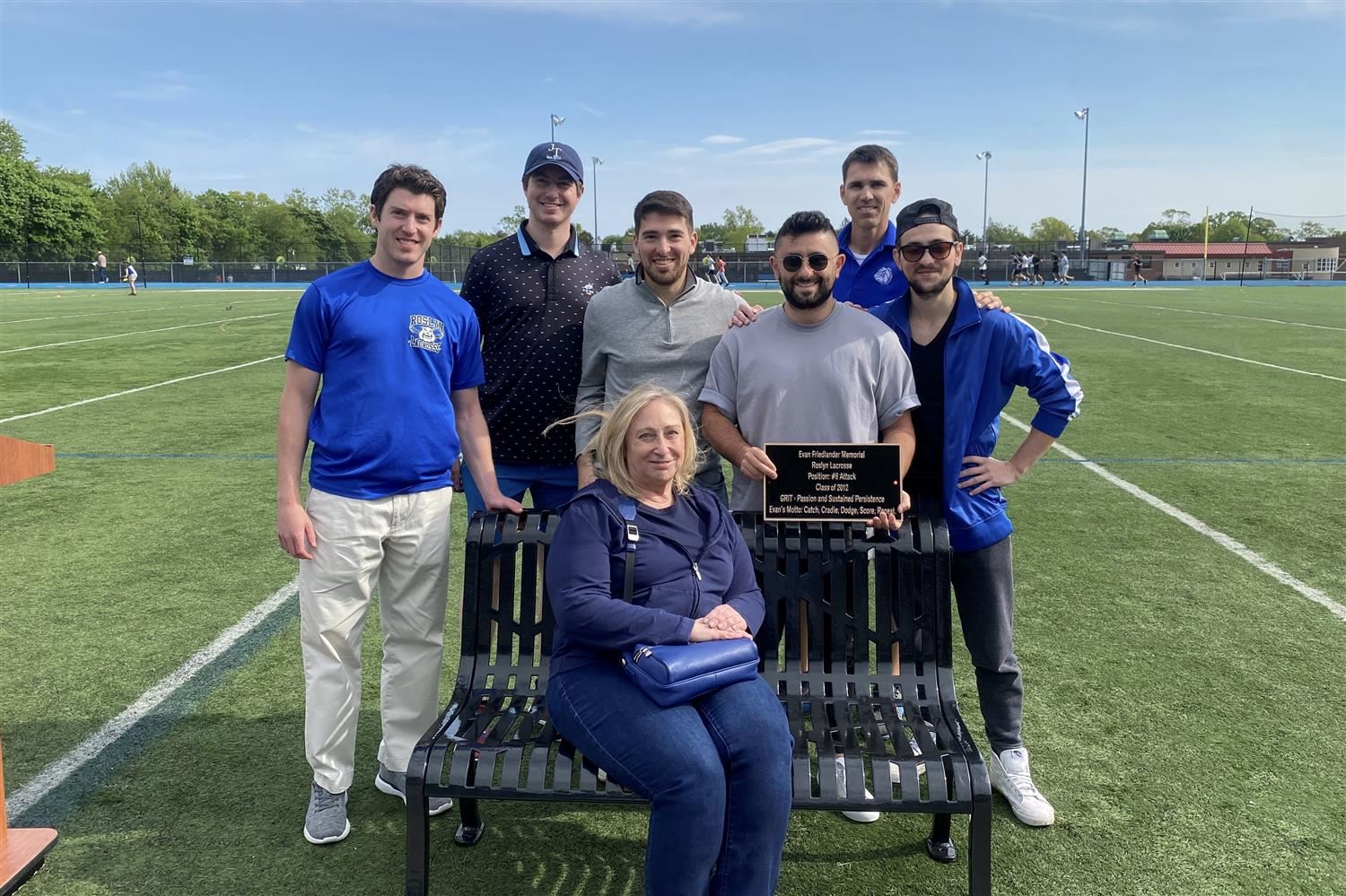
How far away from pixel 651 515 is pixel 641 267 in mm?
1011

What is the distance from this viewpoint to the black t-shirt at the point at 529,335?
368 cm

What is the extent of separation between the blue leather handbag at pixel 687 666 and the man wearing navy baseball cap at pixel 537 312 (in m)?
1.28

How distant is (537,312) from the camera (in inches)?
145

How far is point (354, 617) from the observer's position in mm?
3199

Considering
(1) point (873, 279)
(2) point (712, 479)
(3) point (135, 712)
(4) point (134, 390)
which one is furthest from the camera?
(4) point (134, 390)

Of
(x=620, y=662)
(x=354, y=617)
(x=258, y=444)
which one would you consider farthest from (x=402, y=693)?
(x=258, y=444)

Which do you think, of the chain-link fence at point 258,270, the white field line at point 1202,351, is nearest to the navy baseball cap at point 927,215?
the white field line at point 1202,351

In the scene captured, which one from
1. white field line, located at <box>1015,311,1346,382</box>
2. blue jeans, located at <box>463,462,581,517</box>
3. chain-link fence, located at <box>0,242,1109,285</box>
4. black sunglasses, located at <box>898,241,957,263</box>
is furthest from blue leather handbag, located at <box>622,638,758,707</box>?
chain-link fence, located at <box>0,242,1109,285</box>

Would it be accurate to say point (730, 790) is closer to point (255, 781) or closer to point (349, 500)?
point (349, 500)

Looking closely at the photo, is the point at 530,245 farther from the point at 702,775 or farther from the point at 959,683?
the point at 959,683

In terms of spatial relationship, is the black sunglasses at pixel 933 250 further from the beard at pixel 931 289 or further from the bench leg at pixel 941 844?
the bench leg at pixel 941 844

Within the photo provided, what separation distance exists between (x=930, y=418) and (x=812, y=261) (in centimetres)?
70

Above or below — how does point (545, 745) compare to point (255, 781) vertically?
above

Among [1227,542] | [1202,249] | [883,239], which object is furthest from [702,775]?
[1202,249]
